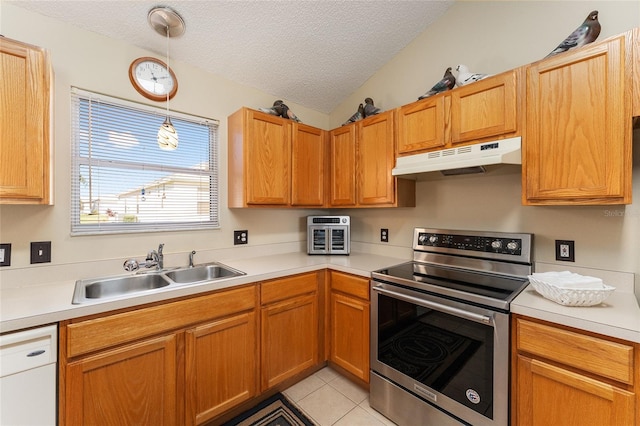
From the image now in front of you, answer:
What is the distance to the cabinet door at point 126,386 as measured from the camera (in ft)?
3.79

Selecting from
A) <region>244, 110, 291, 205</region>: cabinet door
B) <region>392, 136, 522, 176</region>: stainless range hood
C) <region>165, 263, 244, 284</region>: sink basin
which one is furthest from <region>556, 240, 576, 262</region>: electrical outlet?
<region>165, 263, 244, 284</region>: sink basin

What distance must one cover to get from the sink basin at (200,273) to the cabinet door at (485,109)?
5.77 feet

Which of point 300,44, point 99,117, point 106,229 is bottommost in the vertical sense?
point 106,229

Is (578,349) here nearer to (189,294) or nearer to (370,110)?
(189,294)

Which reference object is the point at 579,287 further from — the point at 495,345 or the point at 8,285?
the point at 8,285

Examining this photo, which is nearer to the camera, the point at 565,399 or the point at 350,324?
the point at 565,399

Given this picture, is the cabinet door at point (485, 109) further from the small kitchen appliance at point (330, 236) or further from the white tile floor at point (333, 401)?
the white tile floor at point (333, 401)

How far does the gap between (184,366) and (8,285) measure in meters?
1.03

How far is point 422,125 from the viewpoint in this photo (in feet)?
6.18

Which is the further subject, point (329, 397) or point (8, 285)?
point (329, 397)

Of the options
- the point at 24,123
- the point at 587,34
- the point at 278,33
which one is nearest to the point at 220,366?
the point at 24,123

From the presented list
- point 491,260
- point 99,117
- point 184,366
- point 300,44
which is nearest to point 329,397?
point 184,366

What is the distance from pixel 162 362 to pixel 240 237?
1.09m

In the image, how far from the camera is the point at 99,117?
170cm
